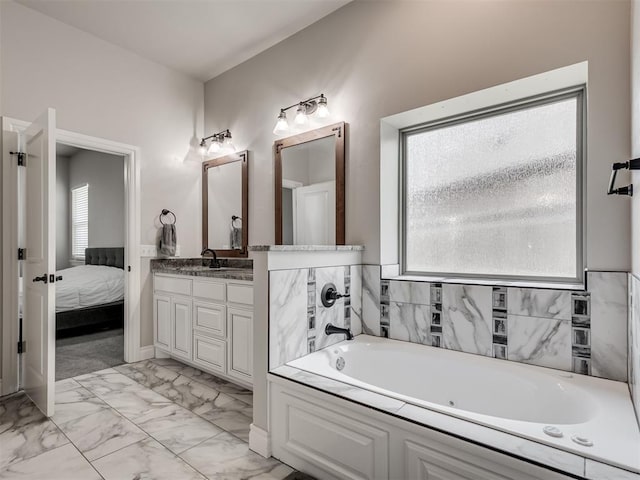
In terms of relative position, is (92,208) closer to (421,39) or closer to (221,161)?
(221,161)

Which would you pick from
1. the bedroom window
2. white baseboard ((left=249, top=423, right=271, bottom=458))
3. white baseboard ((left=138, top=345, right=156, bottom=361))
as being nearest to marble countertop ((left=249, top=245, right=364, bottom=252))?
white baseboard ((left=249, top=423, right=271, bottom=458))

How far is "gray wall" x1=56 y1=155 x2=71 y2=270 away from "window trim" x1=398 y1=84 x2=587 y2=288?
6117mm

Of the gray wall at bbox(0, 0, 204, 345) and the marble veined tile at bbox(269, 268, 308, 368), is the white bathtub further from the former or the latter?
the gray wall at bbox(0, 0, 204, 345)

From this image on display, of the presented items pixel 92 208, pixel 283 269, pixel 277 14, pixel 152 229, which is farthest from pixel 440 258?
pixel 92 208

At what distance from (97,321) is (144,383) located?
201cm

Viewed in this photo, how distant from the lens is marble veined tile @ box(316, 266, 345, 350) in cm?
205

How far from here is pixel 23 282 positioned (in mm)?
2533

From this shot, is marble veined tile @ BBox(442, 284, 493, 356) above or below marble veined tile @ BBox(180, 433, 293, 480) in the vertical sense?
above

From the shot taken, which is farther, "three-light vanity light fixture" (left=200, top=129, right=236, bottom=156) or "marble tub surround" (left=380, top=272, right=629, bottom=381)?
"three-light vanity light fixture" (left=200, top=129, right=236, bottom=156)

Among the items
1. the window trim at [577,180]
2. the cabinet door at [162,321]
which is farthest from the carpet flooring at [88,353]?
the window trim at [577,180]

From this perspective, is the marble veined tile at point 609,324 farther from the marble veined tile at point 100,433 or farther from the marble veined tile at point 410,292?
the marble veined tile at point 100,433

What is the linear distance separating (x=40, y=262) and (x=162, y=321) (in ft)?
3.94

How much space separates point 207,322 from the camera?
2.72 m

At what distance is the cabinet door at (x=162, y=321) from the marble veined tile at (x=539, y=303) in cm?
270
